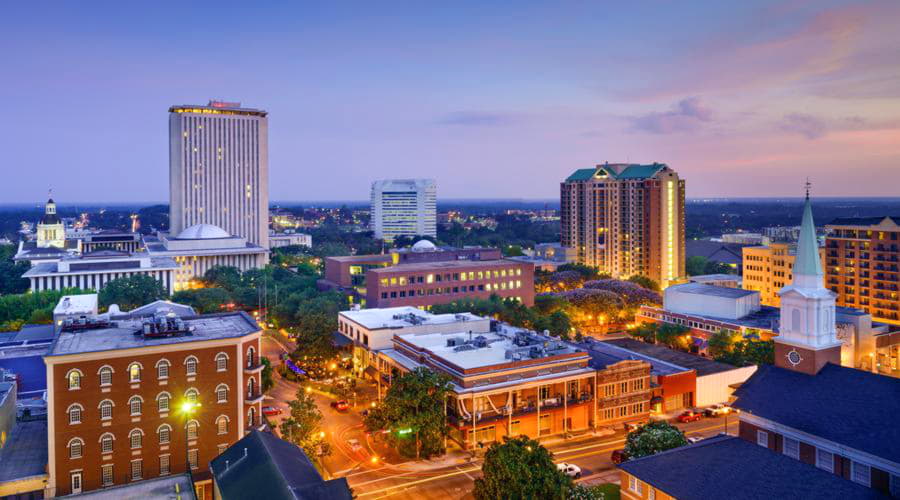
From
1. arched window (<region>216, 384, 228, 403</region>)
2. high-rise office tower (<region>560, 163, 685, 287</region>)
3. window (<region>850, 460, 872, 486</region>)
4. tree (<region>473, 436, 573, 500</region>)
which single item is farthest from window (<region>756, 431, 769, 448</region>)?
high-rise office tower (<region>560, 163, 685, 287</region>)

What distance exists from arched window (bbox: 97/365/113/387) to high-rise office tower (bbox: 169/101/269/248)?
145m

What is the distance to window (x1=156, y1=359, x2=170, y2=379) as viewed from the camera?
45344 millimetres

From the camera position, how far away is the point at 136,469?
44.4m

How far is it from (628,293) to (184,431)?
302 feet

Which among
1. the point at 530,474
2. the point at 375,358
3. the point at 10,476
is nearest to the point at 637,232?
the point at 375,358

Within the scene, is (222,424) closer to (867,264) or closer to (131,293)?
(131,293)

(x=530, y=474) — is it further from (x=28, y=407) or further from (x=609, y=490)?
(x=28, y=407)

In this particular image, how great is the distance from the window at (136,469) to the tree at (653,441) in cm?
3463

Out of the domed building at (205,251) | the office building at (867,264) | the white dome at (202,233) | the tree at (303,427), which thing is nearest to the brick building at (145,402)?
the tree at (303,427)

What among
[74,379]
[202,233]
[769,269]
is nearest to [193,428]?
[74,379]

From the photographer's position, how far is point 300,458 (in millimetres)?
40188

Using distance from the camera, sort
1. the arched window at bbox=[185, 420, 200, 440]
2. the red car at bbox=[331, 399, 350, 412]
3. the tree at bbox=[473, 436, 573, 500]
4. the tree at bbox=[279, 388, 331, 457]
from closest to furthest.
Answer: the tree at bbox=[473, 436, 573, 500]
the arched window at bbox=[185, 420, 200, 440]
the tree at bbox=[279, 388, 331, 457]
the red car at bbox=[331, 399, 350, 412]

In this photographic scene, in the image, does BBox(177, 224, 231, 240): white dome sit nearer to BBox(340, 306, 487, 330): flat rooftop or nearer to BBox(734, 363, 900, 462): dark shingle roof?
BBox(340, 306, 487, 330): flat rooftop

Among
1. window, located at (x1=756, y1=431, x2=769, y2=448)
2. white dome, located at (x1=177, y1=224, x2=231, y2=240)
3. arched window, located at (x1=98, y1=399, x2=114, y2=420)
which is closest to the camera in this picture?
arched window, located at (x1=98, y1=399, x2=114, y2=420)
